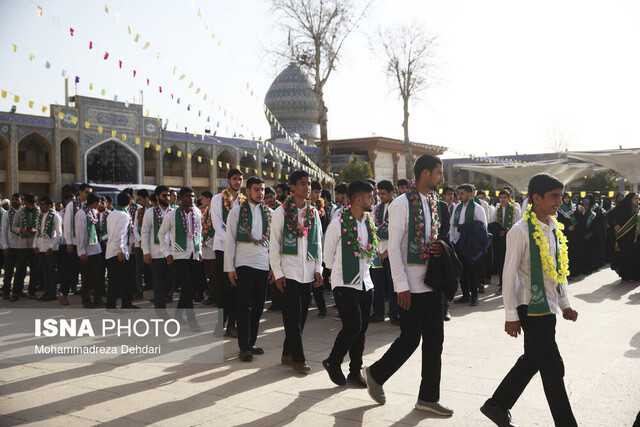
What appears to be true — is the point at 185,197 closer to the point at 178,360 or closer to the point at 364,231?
the point at 178,360

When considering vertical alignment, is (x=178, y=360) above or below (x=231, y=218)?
below

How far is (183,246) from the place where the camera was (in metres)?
7.32

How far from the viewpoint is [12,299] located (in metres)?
9.96

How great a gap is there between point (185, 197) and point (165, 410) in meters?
3.77

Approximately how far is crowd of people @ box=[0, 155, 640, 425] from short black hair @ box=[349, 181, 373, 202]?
1 cm

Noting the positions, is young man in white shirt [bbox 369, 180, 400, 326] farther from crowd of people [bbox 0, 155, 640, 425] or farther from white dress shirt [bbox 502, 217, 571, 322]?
white dress shirt [bbox 502, 217, 571, 322]

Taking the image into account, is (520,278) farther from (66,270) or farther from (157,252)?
(66,270)

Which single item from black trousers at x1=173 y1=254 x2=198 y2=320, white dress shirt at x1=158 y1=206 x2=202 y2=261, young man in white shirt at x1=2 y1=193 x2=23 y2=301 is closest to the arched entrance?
young man in white shirt at x1=2 y1=193 x2=23 y2=301

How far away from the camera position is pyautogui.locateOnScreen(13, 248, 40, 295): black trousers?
400 inches

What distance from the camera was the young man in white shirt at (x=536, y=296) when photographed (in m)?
3.35

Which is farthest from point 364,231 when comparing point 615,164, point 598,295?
point 615,164

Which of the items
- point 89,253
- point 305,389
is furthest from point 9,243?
point 305,389

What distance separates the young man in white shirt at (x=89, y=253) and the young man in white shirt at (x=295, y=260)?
4703mm

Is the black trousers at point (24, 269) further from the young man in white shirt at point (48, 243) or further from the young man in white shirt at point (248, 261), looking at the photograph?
the young man in white shirt at point (248, 261)
